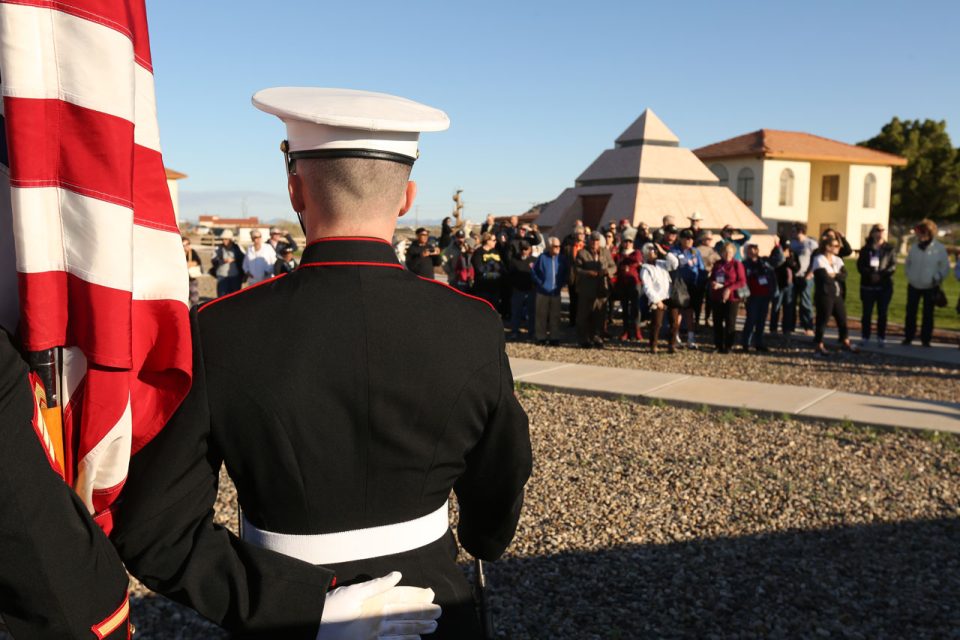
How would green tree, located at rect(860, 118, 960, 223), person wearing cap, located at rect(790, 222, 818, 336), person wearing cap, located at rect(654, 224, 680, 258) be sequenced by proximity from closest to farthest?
person wearing cap, located at rect(654, 224, 680, 258)
person wearing cap, located at rect(790, 222, 818, 336)
green tree, located at rect(860, 118, 960, 223)

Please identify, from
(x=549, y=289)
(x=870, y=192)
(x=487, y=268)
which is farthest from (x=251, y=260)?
(x=870, y=192)

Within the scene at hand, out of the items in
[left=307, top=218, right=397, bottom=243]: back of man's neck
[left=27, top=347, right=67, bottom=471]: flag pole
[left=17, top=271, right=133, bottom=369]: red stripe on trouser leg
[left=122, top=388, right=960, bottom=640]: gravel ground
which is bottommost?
[left=122, top=388, right=960, bottom=640]: gravel ground

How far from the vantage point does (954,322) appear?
16.3 m

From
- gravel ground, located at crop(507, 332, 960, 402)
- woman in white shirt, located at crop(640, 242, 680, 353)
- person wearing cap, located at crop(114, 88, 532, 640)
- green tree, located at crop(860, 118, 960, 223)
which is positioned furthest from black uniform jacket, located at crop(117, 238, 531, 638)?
green tree, located at crop(860, 118, 960, 223)

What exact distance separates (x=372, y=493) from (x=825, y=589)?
3.62m

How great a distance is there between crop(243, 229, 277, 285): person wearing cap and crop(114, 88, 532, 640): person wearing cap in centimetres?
1352

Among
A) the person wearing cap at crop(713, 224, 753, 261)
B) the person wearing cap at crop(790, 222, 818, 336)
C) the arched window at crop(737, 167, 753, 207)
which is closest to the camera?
the person wearing cap at crop(713, 224, 753, 261)

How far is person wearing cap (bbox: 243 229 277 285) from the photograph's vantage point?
48.7 ft

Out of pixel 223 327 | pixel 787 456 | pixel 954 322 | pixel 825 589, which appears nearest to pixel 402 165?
pixel 223 327

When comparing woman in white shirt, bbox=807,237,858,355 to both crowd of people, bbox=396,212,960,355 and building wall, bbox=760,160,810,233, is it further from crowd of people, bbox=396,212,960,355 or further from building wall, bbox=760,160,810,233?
building wall, bbox=760,160,810,233

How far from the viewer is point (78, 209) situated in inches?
47.4

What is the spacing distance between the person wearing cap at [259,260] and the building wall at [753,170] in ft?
113

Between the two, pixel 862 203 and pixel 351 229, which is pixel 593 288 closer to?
pixel 351 229

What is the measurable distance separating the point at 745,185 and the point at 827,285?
116ft
